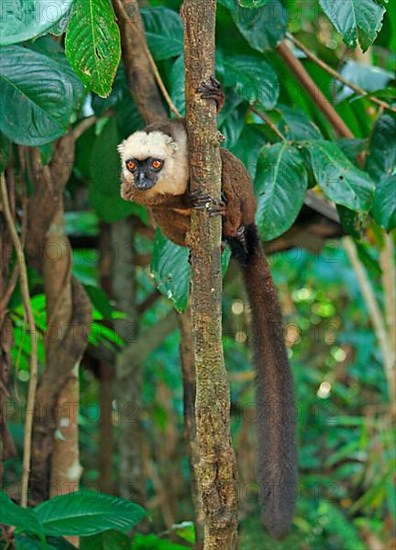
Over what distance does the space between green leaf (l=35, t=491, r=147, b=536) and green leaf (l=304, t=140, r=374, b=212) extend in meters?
0.89

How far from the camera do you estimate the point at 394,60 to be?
3221mm

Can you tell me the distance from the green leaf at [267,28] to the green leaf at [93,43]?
684 millimetres

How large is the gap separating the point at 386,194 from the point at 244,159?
0.41 m

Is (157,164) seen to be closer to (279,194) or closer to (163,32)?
(279,194)

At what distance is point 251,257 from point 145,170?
1.15 ft

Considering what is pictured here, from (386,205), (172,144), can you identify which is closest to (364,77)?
(386,205)

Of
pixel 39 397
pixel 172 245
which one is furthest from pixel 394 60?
pixel 39 397

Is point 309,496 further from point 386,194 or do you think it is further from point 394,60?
point 386,194

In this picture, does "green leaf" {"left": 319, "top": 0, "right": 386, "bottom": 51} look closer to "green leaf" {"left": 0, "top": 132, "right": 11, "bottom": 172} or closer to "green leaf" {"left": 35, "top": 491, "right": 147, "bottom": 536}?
"green leaf" {"left": 0, "top": 132, "right": 11, "bottom": 172}

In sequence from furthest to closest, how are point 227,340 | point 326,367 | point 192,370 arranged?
point 326,367
point 227,340
point 192,370

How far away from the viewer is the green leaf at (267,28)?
212cm

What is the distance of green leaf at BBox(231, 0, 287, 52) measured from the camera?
6.95 feet

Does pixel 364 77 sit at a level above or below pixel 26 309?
above

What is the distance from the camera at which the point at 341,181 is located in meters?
1.92
